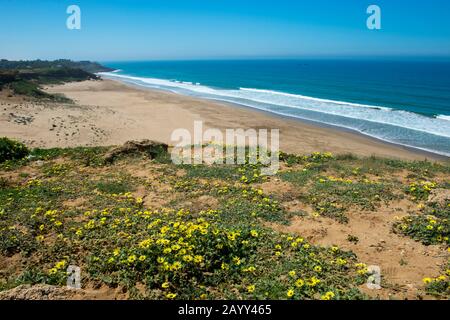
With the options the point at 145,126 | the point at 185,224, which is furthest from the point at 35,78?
the point at 185,224

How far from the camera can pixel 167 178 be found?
12234 mm

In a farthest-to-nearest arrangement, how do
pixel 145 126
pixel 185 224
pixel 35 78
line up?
pixel 35 78 < pixel 145 126 < pixel 185 224

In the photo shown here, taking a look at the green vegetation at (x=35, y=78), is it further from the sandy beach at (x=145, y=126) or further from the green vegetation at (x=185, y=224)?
the green vegetation at (x=185, y=224)

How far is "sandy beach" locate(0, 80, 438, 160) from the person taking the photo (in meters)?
24.5

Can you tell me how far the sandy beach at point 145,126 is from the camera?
2452 centimetres

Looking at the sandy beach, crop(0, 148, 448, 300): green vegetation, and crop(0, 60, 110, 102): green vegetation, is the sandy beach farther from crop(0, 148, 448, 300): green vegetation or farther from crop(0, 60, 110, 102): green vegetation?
crop(0, 148, 448, 300): green vegetation

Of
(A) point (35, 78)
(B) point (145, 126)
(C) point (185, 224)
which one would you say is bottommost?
(C) point (185, 224)

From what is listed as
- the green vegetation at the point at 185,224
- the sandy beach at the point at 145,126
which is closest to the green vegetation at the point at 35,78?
the sandy beach at the point at 145,126

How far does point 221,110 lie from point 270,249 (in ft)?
115

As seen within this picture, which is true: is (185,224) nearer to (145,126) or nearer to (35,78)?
(145,126)

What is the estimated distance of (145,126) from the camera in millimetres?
31188

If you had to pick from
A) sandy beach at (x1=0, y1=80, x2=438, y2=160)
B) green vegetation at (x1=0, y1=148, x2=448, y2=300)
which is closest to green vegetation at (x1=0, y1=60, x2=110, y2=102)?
sandy beach at (x1=0, y1=80, x2=438, y2=160)

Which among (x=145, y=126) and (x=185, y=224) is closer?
(x=185, y=224)

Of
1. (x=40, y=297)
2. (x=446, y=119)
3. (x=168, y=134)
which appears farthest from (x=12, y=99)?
(x=446, y=119)
